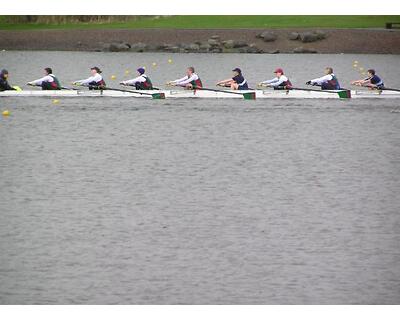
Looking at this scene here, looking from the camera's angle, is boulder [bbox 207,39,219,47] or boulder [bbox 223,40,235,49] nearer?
boulder [bbox 207,39,219,47]

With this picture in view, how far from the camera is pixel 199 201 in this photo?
24781mm

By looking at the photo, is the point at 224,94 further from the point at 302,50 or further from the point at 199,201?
the point at 302,50

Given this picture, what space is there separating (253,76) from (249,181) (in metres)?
33.6

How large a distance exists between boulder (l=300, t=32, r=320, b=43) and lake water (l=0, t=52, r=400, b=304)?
28855 mm

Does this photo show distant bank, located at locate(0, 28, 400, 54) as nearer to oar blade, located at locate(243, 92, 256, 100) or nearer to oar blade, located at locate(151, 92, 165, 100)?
oar blade, located at locate(151, 92, 165, 100)

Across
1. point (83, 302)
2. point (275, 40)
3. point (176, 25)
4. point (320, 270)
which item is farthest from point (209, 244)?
point (275, 40)

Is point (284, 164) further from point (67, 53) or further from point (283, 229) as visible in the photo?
point (67, 53)

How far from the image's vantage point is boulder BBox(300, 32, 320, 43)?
233ft

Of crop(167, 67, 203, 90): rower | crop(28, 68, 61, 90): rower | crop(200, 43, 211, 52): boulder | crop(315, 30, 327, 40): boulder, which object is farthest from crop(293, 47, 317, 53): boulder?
crop(28, 68, 61, 90): rower

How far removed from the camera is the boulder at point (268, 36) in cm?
7306

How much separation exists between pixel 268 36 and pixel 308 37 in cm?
321

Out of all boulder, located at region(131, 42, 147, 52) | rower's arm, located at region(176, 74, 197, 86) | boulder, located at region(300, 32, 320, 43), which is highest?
boulder, located at region(300, 32, 320, 43)

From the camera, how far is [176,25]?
69.0m

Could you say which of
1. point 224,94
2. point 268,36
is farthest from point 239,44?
point 224,94
